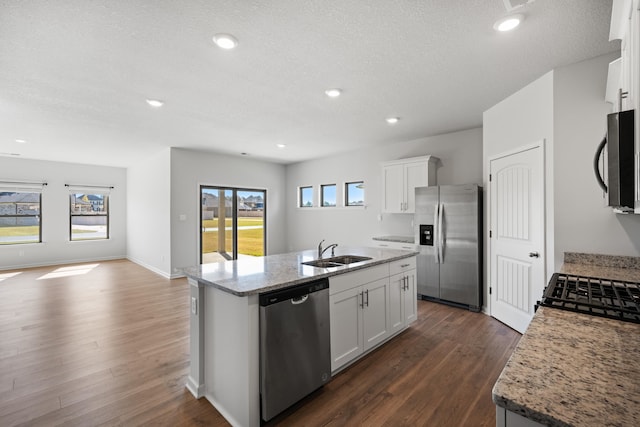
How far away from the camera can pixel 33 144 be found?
5.52m

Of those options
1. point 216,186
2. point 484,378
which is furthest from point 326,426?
point 216,186

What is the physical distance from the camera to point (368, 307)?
274cm

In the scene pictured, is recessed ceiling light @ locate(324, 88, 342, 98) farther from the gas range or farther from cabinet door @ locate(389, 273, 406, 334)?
the gas range

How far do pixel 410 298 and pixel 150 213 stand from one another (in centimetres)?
621

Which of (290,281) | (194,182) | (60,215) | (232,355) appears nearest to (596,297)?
(290,281)

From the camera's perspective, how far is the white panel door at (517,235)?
9.91 ft

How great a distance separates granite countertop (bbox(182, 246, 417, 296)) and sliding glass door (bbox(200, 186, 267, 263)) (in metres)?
4.16

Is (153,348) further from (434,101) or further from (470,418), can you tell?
(434,101)

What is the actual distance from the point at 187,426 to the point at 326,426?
2.96 ft

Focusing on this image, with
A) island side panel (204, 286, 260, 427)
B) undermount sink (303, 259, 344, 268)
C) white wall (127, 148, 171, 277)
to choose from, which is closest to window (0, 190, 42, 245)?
white wall (127, 148, 171, 277)

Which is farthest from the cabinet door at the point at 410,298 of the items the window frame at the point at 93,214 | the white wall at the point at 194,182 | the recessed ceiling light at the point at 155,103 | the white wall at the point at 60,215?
the window frame at the point at 93,214

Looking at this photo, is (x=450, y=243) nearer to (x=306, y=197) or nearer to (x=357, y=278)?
(x=357, y=278)

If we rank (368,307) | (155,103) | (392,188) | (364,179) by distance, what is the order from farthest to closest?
1. (364,179)
2. (392,188)
3. (155,103)
4. (368,307)

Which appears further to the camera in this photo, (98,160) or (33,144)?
(98,160)
